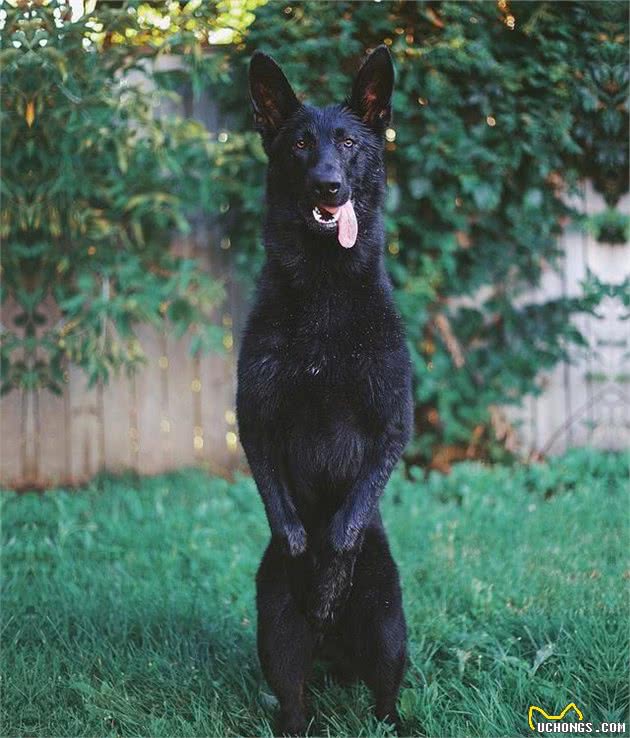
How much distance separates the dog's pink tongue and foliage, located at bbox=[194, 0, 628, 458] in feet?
7.33

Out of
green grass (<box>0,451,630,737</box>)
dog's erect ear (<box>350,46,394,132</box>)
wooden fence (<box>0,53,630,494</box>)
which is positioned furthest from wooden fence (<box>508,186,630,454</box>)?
dog's erect ear (<box>350,46,394,132</box>)

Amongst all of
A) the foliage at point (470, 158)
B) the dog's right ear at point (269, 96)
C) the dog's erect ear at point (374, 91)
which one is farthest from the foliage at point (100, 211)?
the dog's erect ear at point (374, 91)

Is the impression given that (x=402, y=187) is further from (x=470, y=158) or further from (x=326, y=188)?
(x=326, y=188)

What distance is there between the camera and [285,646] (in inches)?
98.3

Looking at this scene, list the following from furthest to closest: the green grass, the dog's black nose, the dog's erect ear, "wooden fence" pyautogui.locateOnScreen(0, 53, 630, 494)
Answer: "wooden fence" pyautogui.locateOnScreen(0, 53, 630, 494)
the dog's erect ear
the green grass
the dog's black nose

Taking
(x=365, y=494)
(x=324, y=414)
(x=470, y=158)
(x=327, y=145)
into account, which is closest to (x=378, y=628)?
(x=365, y=494)

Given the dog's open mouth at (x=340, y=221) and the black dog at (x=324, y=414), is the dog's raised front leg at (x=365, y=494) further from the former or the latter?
the dog's open mouth at (x=340, y=221)

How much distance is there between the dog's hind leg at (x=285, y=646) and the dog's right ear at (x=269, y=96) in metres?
1.43

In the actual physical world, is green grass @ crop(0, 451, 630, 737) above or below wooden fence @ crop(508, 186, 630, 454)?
below

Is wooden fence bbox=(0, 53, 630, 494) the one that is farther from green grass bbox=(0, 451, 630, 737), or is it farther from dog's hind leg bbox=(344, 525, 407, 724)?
dog's hind leg bbox=(344, 525, 407, 724)

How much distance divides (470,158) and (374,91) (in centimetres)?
236

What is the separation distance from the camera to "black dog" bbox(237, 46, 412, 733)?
2482 millimetres

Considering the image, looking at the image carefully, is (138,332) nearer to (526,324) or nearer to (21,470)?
(21,470)

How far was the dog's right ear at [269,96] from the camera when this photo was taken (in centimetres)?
269
